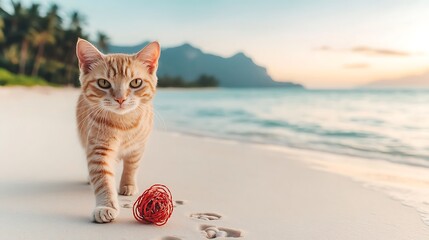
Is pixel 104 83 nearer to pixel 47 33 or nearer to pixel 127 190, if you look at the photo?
pixel 127 190

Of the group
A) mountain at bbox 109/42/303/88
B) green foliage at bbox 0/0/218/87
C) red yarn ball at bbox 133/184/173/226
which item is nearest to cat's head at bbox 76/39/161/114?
red yarn ball at bbox 133/184/173/226

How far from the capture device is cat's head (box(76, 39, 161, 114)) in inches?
Answer: 101

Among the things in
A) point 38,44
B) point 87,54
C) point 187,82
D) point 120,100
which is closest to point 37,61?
point 38,44

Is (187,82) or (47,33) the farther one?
(187,82)

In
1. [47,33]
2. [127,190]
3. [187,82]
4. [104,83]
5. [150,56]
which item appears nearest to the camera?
[104,83]

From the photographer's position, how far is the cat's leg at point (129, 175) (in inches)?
125

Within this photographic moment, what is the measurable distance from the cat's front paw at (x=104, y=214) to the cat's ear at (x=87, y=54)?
0.84 metres

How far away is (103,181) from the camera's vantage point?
8.80ft

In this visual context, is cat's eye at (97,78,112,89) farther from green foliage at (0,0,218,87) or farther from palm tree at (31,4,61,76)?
palm tree at (31,4,61,76)

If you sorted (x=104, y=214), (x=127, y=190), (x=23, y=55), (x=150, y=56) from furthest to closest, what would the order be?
1. (x=23, y=55)
2. (x=127, y=190)
3. (x=150, y=56)
4. (x=104, y=214)

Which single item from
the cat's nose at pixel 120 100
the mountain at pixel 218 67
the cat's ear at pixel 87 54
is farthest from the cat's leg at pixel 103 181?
the mountain at pixel 218 67

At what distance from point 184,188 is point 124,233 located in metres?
1.15

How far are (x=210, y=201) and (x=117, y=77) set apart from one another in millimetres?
1102

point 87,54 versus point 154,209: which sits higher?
point 87,54
